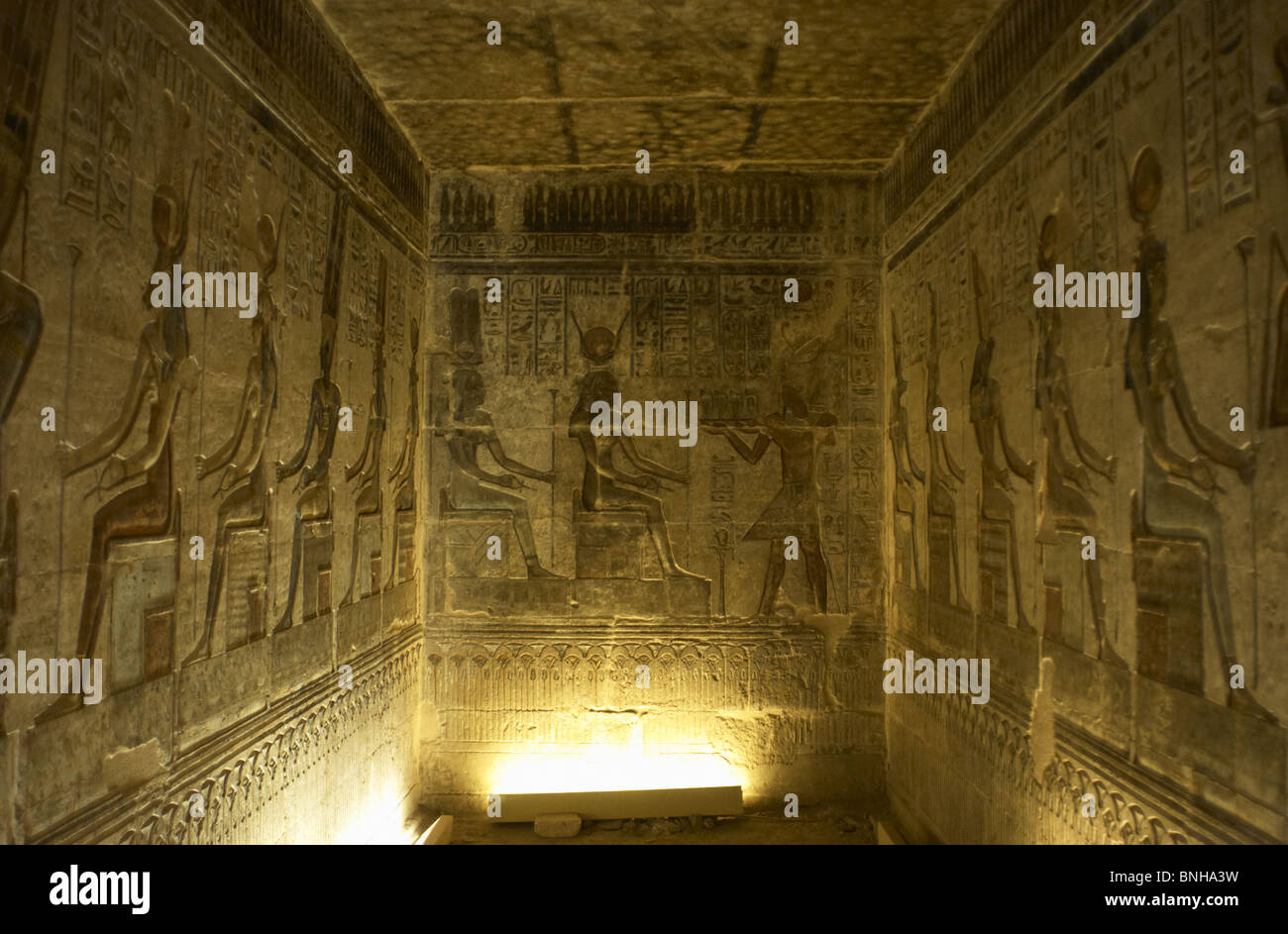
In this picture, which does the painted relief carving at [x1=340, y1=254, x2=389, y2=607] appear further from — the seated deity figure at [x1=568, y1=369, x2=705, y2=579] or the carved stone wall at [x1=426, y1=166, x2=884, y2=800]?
the seated deity figure at [x1=568, y1=369, x2=705, y2=579]

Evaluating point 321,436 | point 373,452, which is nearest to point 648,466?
point 373,452

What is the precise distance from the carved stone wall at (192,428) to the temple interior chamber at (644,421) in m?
0.02

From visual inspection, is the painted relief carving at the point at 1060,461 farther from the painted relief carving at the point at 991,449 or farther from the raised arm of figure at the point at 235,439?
the raised arm of figure at the point at 235,439

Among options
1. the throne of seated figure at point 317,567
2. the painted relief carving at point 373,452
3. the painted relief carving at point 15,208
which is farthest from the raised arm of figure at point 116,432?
the painted relief carving at point 373,452

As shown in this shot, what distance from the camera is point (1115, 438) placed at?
2787 mm

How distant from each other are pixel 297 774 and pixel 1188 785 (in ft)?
11.6

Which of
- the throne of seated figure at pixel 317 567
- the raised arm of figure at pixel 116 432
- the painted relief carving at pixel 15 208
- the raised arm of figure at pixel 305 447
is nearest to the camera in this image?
the painted relief carving at pixel 15 208

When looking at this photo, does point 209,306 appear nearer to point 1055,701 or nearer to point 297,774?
point 297,774

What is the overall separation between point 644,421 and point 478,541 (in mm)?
1505

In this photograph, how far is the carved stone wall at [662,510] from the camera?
5668 mm

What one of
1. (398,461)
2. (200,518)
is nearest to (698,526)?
(398,461)

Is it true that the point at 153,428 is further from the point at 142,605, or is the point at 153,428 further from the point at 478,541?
the point at 478,541

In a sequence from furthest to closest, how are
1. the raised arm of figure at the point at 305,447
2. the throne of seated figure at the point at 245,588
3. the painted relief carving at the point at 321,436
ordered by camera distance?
the painted relief carving at the point at 321,436
the raised arm of figure at the point at 305,447
the throne of seated figure at the point at 245,588

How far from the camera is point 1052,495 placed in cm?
321
